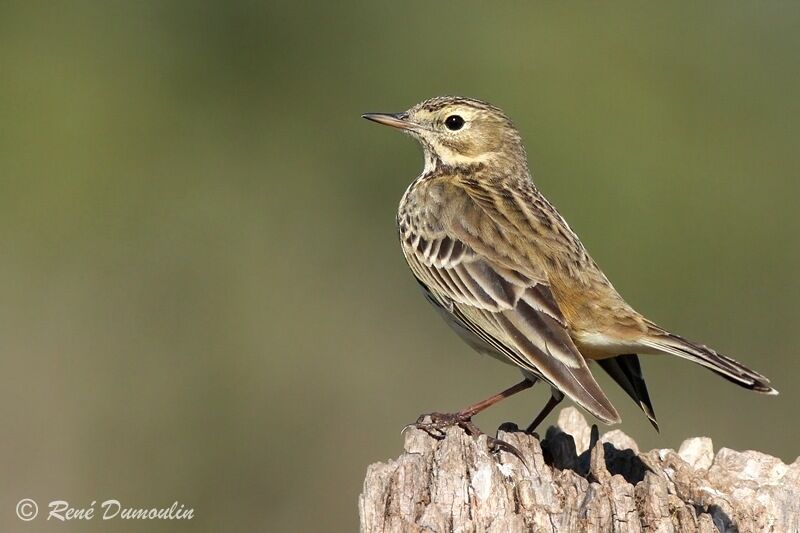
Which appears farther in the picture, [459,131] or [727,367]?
[459,131]

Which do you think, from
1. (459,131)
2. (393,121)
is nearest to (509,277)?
(459,131)

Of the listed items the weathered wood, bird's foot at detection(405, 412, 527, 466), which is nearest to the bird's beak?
bird's foot at detection(405, 412, 527, 466)

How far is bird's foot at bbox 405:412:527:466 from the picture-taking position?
21.6 ft

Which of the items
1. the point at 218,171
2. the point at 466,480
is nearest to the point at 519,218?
the point at 466,480

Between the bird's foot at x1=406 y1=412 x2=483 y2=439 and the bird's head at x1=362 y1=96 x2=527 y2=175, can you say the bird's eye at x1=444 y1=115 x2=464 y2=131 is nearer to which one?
the bird's head at x1=362 y1=96 x2=527 y2=175

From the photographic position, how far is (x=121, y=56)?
16.8 meters

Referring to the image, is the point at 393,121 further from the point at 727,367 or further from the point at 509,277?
the point at 727,367

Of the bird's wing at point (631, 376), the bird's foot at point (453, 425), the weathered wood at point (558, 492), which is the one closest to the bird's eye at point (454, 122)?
the bird's wing at point (631, 376)

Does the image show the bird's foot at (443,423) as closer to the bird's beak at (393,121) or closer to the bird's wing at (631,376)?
the bird's wing at (631,376)

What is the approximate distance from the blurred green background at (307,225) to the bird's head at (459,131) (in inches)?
135

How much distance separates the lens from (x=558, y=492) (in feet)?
21.0

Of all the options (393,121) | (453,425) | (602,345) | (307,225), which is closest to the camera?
(453,425)

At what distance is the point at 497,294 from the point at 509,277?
11cm

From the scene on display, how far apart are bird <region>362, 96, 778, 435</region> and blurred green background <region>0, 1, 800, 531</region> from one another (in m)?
3.49
